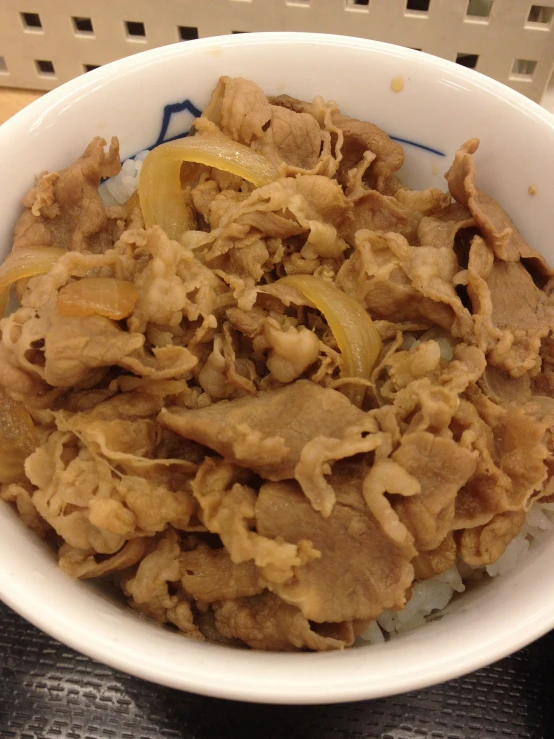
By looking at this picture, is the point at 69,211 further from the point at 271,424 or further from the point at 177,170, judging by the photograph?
the point at 271,424

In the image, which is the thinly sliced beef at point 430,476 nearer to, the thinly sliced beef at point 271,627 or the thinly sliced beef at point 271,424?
the thinly sliced beef at point 271,424

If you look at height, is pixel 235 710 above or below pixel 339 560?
below

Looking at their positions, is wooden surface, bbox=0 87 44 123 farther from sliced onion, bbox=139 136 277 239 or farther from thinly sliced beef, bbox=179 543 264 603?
thinly sliced beef, bbox=179 543 264 603

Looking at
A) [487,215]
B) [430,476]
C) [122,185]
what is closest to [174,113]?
[122,185]

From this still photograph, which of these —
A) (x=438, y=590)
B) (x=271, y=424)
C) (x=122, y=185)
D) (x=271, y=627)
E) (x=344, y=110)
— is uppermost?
(x=344, y=110)

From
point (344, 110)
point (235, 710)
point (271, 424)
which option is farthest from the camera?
point (344, 110)

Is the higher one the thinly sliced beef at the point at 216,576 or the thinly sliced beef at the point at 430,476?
the thinly sliced beef at the point at 430,476

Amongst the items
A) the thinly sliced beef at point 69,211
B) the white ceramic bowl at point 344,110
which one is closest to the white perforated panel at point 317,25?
the white ceramic bowl at point 344,110
